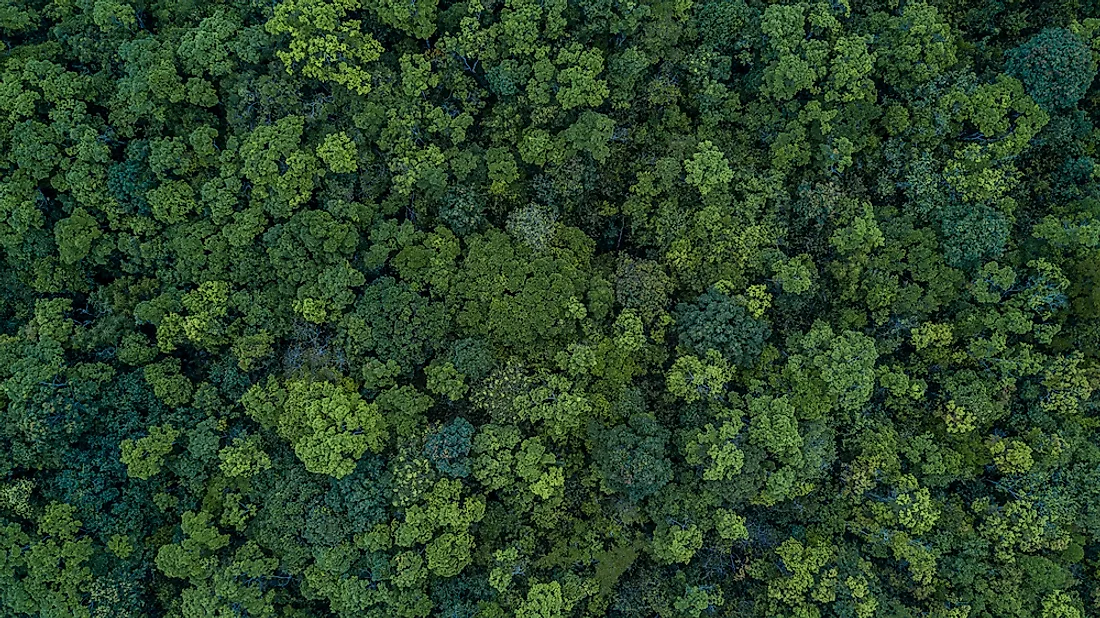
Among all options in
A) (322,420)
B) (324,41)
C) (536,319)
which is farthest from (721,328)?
(324,41)

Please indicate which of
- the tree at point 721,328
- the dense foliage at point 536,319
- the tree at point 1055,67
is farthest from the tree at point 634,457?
the tree at point 1055,67

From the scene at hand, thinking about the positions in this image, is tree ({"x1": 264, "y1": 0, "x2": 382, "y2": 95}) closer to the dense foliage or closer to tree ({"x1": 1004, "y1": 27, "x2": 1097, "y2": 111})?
the dense foliage

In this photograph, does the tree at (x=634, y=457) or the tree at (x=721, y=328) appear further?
the tree at (x=721, y=328)

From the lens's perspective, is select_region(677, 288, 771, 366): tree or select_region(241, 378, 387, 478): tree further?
select_region(677, 288, 771, 366): tree

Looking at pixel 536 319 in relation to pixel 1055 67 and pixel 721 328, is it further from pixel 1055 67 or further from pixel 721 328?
pixel 1055 67

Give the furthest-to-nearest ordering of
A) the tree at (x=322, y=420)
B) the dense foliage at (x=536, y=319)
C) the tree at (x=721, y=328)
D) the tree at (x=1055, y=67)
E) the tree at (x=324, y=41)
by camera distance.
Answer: the tree at (x=1055, y=67) → the tree at (x=721, y=328) → the tree at (x=324, y=41) → the dense foliage at (x=536, y=319) → the tree at (x=322, y=420)

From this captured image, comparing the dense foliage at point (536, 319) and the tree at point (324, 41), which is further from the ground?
the tree at point (324, 41)

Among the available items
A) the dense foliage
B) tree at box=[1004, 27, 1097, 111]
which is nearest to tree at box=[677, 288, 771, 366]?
the dense foliage

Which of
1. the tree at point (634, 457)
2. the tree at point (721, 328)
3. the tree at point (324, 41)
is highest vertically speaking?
the tree at point (324, 41)

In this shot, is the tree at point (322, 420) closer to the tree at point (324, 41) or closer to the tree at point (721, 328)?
the tree at point (324, 41)
